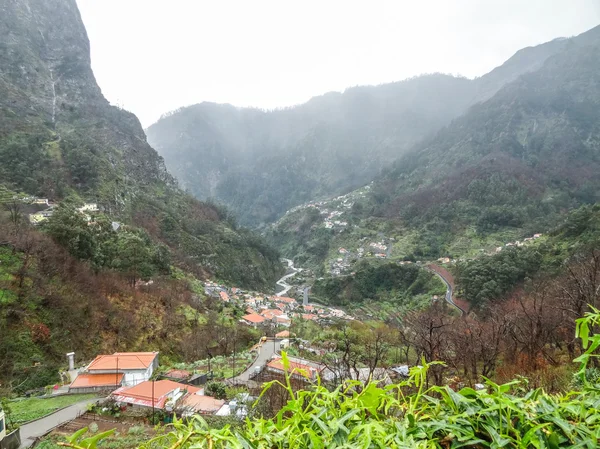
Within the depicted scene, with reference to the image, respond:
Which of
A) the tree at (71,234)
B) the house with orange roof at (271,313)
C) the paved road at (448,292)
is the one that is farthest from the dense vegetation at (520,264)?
the tree at (71,234)

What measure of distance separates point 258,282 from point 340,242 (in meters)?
15.4

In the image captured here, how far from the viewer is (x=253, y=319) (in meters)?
21.0

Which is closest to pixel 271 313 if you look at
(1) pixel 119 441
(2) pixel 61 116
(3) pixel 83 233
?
(3) pixel 83 233

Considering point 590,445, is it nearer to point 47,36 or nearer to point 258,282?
point 258,282

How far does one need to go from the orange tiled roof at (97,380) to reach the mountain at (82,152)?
18.6 meters

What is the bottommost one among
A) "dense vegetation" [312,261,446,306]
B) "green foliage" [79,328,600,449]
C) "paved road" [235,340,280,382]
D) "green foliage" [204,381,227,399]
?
"dense vegetation" [312,261,446,306]

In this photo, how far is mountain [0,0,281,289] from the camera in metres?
27.9

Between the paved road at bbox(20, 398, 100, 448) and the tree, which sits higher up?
the tree

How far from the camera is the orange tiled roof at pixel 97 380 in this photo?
9.54 metres

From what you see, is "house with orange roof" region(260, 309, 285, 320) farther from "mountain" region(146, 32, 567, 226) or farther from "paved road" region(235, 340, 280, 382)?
"mountain" region(146, 32, 567, 226)

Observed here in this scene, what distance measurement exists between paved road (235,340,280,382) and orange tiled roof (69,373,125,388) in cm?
353

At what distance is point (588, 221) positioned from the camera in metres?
23.5

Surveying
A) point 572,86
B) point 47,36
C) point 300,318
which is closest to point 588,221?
point 300,318

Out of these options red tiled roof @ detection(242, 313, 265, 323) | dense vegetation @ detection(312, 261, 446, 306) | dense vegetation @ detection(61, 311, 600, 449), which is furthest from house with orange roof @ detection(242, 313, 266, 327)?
dense vegetation @ detection(61, 311, 600, 449)
